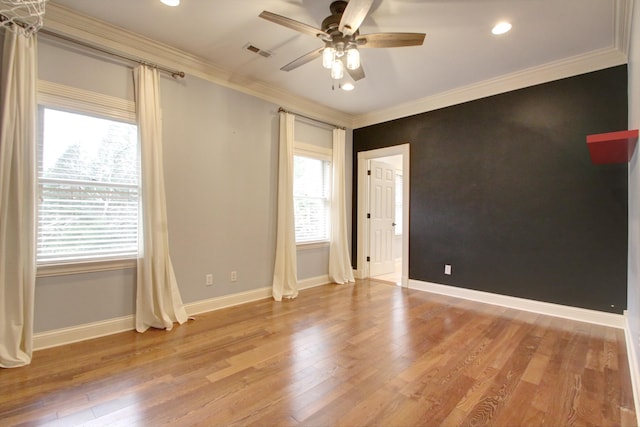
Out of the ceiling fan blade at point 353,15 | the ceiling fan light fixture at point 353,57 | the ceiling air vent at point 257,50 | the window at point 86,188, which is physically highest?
the ceiling air vent at point 257,50

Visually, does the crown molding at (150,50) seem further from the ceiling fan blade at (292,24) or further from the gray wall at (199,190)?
the ceiling fan blade at (292,24)

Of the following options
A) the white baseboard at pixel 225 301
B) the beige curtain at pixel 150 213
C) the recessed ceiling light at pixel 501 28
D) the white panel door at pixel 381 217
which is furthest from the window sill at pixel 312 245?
the recessed ceiling light at pixel 501 28

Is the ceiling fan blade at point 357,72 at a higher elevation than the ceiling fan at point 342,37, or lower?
lower

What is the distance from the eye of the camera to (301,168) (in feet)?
15.4

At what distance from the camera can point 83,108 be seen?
2.69 m

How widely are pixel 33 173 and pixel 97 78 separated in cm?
104

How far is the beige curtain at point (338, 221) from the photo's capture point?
4.92 meters

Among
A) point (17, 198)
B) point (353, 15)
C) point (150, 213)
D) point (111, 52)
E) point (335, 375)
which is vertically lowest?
point (335, 375)

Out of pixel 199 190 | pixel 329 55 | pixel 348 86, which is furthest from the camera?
pixel 348 86

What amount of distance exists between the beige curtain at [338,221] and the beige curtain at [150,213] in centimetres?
259

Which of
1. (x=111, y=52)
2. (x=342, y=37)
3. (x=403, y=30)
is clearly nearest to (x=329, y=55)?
(x=342, y=37)

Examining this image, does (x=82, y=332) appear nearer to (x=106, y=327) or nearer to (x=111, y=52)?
(x=106, y=327)

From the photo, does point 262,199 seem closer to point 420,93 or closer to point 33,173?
point 33,173

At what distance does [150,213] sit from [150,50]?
1657 mm
